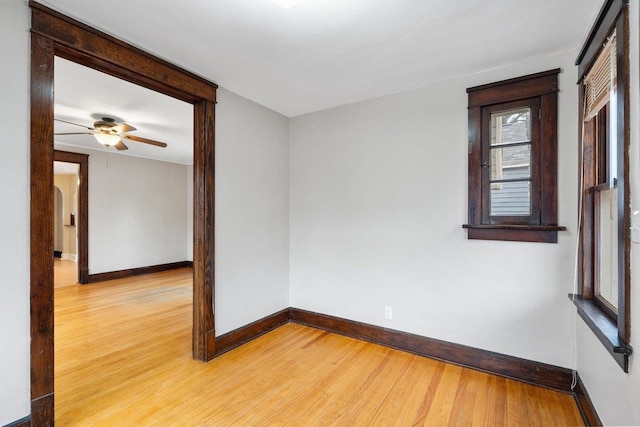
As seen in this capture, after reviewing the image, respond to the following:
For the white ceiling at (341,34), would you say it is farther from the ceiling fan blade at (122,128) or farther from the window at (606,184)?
the ceiling fan blade at (122,128)

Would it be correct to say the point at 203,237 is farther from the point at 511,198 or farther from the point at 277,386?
the point at 511,198

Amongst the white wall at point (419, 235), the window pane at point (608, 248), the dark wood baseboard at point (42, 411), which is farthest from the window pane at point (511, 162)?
the dark wood baseboard at point (42, 411)

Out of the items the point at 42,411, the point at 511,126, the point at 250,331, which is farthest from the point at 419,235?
the point at 42,411

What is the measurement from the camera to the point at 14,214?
5.35ft

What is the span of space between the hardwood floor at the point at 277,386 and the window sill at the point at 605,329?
702 mm

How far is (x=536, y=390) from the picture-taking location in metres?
2.20

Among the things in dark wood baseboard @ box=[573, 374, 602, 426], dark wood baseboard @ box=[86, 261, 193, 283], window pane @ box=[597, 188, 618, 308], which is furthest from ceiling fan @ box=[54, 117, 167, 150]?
dark wood baseboard @ box=[573, 374, 602, 426]

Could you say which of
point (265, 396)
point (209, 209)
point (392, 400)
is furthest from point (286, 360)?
point (209, 209)

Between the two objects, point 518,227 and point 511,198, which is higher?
point 511,198

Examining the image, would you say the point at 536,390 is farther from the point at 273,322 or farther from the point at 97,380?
the point at 97,380

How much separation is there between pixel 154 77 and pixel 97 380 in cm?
236

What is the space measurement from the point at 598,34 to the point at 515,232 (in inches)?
52.4

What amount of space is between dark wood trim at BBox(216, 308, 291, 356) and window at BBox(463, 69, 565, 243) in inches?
87.3

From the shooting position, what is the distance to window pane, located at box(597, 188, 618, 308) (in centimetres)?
173
